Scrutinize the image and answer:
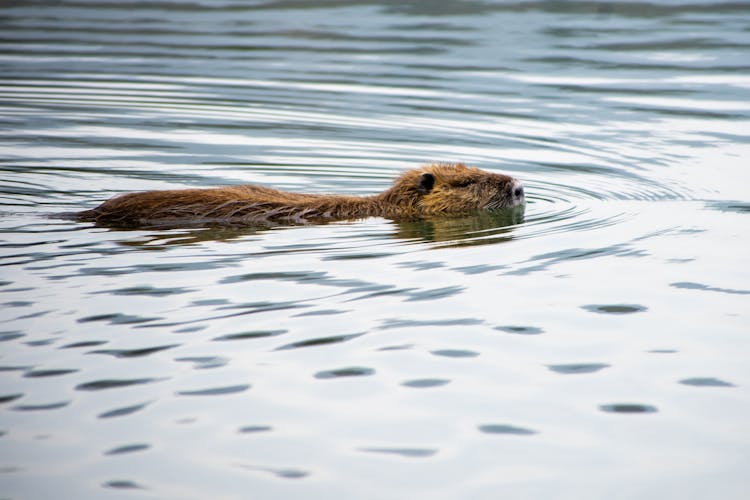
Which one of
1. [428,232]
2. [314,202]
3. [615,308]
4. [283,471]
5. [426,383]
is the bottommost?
[283,471]

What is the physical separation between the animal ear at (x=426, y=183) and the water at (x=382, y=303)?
43cm

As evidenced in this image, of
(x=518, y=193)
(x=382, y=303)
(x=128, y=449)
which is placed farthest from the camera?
(x=518, y=193)

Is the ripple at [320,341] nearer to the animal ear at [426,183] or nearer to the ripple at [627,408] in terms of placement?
the ripple at [627,408]

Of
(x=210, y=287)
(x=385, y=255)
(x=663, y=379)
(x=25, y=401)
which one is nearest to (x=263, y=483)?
(x=25, y=401)

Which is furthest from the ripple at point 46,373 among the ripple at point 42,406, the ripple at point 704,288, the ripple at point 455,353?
the ripple at point 704,288

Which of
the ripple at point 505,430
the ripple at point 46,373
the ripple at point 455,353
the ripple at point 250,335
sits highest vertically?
the ripple at point 250,335

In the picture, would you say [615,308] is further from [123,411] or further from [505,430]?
[123,411]

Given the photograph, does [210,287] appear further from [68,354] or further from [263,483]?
[263,483]

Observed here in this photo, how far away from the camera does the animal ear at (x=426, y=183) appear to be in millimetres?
8284

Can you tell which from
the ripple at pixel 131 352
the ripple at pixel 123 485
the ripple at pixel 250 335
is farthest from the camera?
the ripple at pixel 250 335

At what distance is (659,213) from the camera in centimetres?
818

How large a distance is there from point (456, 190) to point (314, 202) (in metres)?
1.18

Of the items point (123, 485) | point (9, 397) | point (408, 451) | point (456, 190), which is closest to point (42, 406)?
point (9, 397)

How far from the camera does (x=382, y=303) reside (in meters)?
5.61
